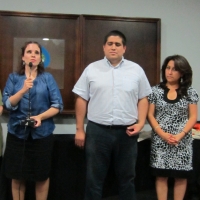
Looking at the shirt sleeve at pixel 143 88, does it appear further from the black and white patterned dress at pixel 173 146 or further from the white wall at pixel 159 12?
the white wall at pixel 159 12

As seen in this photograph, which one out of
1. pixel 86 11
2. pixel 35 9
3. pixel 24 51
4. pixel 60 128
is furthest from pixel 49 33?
pixel 60 128

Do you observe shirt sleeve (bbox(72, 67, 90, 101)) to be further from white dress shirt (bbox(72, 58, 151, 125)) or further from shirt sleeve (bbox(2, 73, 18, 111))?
shirt sleeve (bbox(2, 73, 18, 111))

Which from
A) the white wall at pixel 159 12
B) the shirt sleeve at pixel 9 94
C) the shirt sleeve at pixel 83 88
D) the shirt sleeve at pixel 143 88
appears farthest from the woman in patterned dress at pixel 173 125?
the shirt sleeve at pixel 9 94

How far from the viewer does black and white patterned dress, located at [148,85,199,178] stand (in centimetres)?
204

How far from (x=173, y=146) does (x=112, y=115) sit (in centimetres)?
56

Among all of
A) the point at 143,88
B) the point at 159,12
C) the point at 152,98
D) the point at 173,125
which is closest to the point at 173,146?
the point at 173,125

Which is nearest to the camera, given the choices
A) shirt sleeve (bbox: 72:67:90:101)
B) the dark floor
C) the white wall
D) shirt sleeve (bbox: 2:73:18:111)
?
shirt sleeve (bbox: 2:73:18:111)

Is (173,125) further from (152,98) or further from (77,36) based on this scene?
(77,36)

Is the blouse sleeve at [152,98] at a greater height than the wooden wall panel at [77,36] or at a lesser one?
lesser

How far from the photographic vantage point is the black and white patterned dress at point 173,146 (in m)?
2.04

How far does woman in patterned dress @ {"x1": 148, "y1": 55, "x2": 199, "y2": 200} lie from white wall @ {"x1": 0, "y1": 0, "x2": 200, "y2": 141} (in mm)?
735

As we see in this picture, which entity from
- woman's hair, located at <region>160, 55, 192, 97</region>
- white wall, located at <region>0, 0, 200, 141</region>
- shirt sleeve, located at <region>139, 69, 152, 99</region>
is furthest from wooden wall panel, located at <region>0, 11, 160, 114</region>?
shirt sleeve, located at <region>139, 69, 152, 99</region>

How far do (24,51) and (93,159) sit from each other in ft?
2.99

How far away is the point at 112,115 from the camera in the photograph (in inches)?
73.0
